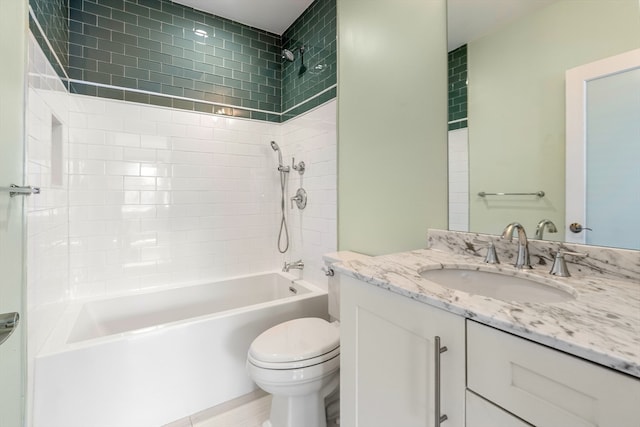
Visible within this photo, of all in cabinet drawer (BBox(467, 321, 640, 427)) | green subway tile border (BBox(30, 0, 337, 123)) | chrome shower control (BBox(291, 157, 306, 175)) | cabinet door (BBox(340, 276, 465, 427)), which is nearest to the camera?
cabinet drawer (BBox(467, 321, 640, 427))

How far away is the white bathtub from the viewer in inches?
53.3

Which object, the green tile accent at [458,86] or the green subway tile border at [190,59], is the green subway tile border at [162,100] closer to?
the green subway tile border at [190,59]

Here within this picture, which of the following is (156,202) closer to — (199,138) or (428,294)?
(199,138)

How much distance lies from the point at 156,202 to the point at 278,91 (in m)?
1.53

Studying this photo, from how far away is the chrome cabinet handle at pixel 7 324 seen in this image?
766 millimetres

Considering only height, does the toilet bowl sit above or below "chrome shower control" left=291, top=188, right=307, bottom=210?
below

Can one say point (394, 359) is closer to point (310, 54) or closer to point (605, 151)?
point (605, 151)

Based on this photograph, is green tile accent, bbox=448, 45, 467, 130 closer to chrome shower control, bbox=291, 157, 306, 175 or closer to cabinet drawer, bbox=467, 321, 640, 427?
cabinet drawer, bbox=467, 321, 640, 427

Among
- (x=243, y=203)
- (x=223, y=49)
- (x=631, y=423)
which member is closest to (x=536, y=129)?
(x=631, y=423)

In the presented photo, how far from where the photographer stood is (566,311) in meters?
0.62

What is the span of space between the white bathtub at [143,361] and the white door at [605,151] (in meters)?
1.60

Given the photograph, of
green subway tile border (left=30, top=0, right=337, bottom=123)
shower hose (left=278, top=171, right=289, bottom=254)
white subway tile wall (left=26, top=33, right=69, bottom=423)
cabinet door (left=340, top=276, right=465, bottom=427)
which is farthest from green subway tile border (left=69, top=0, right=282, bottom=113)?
cabinet door (left=340, top=276, right=465, bottom=427)

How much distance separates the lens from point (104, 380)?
1.43 m

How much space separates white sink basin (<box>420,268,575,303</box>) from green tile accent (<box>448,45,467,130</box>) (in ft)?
2.46
